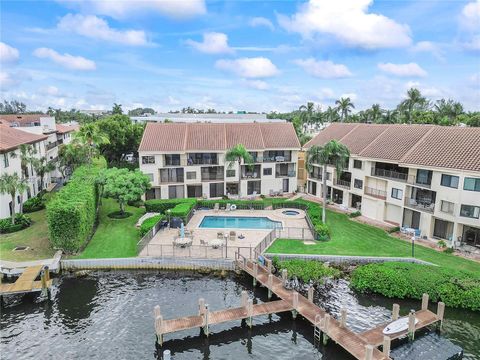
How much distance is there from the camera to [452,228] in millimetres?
36688

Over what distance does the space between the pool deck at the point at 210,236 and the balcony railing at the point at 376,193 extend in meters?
8.87

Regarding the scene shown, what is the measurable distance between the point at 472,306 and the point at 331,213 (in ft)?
71.8

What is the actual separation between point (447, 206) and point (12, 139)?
52704 millimetres

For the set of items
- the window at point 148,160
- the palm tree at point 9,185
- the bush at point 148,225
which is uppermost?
the window at point 148,160

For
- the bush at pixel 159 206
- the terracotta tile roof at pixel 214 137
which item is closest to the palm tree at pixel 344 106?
the terracotta tile roof at pixel 214 137

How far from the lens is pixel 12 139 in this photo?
46594 mm

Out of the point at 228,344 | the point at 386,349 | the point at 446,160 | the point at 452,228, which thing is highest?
the point at 446,160

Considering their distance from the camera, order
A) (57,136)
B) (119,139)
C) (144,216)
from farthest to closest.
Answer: (57,136), (119,139), (144,216)

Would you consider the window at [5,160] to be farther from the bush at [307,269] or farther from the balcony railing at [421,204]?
the balcony railing at [421,204]

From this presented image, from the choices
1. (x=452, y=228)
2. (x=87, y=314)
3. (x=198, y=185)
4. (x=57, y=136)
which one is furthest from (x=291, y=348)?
(x=57, y=136)

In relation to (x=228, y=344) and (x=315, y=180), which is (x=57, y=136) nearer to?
(x=315, y=180)

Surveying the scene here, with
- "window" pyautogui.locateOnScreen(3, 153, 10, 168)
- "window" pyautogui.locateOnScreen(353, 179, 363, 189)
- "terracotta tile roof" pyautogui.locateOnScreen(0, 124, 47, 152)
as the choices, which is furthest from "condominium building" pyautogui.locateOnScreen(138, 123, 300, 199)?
"window" pyautogui.locateOnScreen(3, 153, 10, 168)

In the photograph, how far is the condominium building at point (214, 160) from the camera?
51.8 meters

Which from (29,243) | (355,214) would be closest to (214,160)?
(355,214)
